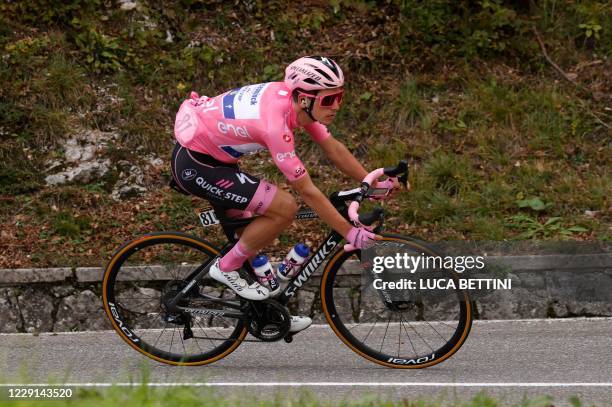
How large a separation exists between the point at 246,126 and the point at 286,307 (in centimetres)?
136

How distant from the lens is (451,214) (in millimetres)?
9391

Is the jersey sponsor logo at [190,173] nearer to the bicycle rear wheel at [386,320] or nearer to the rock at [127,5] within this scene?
the bicycle rear wheel at [386,320]

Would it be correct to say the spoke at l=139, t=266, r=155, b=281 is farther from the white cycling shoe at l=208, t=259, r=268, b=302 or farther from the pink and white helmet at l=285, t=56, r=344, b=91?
the pink and white helmet at l=285, t=56, r=344, b=91

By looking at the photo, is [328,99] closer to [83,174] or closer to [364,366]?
[364,366]

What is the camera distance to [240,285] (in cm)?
666

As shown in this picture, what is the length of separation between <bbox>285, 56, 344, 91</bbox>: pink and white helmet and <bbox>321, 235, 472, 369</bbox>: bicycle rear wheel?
1.17 m

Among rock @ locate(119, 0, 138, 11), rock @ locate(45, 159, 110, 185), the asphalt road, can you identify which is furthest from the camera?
rock @ locate(119, 0, 138, 11)

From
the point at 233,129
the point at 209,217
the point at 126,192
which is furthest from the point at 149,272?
the point at 126,192

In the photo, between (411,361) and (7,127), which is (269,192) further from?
(7,127)

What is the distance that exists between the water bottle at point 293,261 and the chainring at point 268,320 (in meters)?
0.22

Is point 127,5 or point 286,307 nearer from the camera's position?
point 286,307

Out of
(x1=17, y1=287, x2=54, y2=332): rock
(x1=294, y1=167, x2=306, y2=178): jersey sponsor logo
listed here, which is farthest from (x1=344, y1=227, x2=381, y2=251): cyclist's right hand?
(x1=17, y1=287, x2=54, y2=332): rock

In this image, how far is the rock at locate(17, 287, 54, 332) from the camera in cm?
863

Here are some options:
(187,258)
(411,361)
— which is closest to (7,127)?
(187,258)
